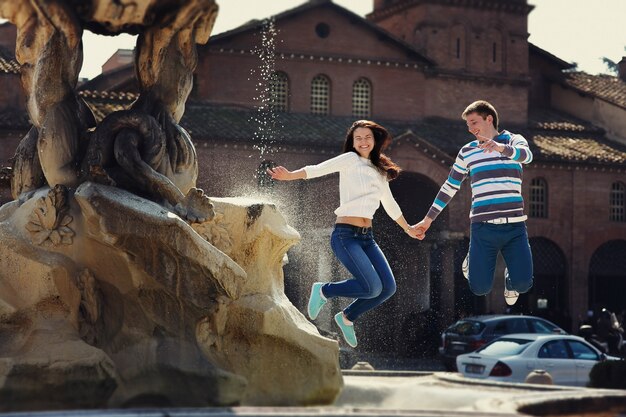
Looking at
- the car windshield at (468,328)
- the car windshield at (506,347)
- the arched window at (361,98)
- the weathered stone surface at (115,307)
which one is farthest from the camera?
the arched window at (361,98)

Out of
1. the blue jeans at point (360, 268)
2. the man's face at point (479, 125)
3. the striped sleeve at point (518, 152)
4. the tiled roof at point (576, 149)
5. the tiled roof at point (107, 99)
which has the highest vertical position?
the tiled roof at point (107, 99)

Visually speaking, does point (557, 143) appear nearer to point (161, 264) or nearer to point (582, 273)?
point (582, 273)

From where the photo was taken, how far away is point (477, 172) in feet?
31.8

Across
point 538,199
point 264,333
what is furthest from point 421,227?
point 538,199

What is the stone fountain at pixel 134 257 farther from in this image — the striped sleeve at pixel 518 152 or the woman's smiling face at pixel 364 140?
the striped sleeve at pixel 518 152

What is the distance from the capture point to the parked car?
22.2 m

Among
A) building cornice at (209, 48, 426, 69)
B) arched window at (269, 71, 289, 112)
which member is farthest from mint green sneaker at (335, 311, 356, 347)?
arched window at (269, 71, 289, 112)

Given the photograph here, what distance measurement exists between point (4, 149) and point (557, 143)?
66.7 ft

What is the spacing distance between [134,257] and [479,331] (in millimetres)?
21789

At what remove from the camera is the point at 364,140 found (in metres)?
9.48

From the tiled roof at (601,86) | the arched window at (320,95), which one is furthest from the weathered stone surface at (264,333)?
the tiled roof at (601,86)

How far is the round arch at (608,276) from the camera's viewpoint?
4966cm

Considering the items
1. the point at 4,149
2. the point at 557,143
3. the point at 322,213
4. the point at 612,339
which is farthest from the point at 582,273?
the point at 4,149

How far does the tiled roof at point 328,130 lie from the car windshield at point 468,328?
14.3m
